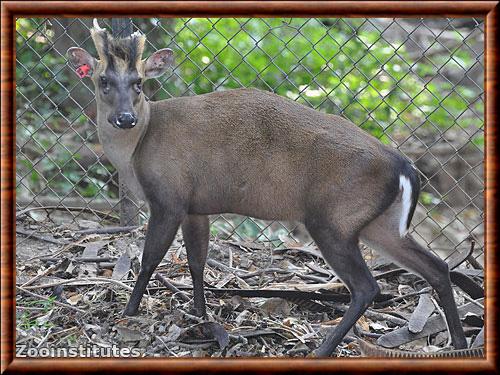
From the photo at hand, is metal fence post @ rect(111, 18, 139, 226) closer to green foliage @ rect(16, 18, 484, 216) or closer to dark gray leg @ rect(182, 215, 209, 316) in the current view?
green foliage @ rect(16, 18, 484, 216)

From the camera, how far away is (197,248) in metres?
5.52

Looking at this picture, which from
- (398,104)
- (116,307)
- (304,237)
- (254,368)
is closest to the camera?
(254,368)

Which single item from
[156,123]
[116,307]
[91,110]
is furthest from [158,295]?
[91,110]

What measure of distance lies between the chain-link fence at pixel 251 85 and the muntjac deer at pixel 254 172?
589 millimetres

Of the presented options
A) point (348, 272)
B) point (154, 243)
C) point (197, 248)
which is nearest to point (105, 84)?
point (154, 243)

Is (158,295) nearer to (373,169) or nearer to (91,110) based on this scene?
(373,169)

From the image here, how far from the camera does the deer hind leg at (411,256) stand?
5113 mm

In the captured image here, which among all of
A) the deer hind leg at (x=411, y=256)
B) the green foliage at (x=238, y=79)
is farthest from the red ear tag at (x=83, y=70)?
the deer hind leg at (x=411, y=256)

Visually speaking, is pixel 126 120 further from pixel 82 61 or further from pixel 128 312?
pixel 128 312

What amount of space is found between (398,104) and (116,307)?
17.2 feet

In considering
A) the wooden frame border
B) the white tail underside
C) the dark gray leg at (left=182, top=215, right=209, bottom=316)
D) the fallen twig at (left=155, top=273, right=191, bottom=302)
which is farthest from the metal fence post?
the wooden frame border

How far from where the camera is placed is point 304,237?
8.73 m

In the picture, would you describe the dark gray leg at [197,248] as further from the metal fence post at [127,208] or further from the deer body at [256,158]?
the metal fence post at [127,208]

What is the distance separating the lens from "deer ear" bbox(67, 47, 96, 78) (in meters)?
5.34
